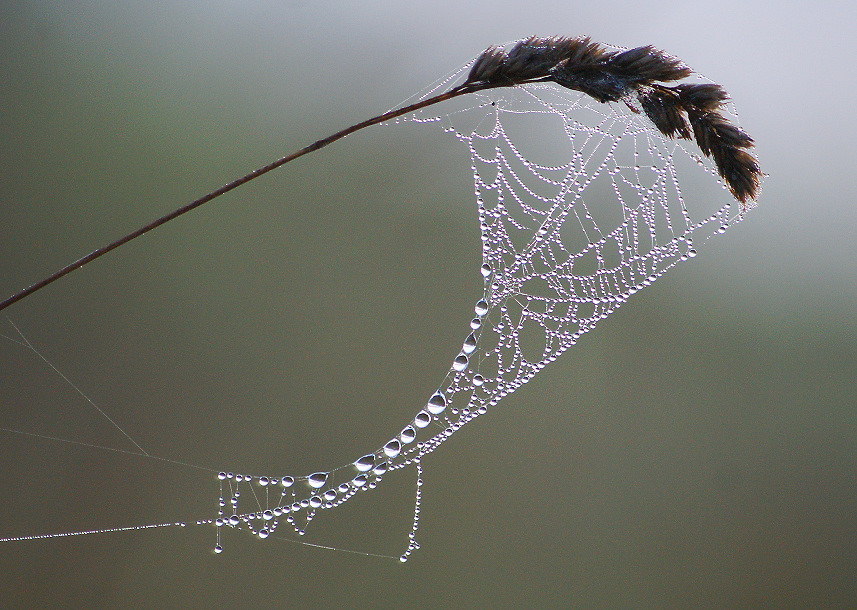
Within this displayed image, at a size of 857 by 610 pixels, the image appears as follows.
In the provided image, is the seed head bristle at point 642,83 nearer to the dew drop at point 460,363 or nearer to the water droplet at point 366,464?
the dew drop at point 460,363

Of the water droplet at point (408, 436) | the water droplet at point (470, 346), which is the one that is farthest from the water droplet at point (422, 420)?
the water droplet at point (470, 346)

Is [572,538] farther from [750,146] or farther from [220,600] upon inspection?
[750,146]

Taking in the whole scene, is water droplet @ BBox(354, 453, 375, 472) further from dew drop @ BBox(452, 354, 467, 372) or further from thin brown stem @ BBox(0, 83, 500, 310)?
thin brown stem @ BBox(0, 83, 500, 310)

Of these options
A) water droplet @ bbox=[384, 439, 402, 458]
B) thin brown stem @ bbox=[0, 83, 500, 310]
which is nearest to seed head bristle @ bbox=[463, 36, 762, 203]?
thin brown stem @ bbox=[0, 83, 500, 310]

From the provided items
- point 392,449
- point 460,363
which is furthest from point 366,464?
point 460,363

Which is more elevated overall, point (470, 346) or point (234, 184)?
point (234, 184)

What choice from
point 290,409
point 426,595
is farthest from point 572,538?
point 290,409

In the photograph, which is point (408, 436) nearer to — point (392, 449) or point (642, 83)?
point (392, 449)
